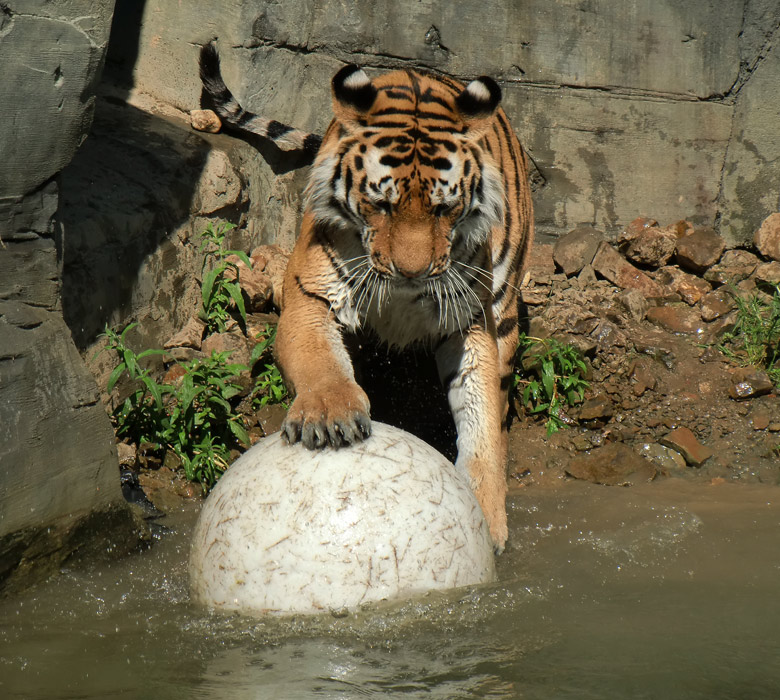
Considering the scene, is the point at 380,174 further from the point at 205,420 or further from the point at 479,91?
the point at 205,420

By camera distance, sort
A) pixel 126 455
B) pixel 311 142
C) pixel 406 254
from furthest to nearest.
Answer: pixel 311 142, pixel 126 455, pixel 406 254

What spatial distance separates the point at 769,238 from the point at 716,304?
29.0 inches

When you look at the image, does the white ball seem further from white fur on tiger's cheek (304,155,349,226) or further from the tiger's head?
white fur on tiger's cheek (304,155,349,226)

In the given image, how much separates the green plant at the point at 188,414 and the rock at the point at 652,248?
2747 millimetres

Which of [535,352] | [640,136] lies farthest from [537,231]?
[535,352]

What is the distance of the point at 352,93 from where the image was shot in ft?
12.4

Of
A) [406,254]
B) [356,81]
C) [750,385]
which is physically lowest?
[750,385]

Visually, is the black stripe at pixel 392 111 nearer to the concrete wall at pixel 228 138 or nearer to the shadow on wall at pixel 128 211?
the concrete wall at pixel 228 138

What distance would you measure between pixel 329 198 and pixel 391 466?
1.39 metres

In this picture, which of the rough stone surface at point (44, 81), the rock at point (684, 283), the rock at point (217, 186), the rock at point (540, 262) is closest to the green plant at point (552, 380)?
the rock at point (540, 262)

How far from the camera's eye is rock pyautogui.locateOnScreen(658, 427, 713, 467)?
15.5 ft

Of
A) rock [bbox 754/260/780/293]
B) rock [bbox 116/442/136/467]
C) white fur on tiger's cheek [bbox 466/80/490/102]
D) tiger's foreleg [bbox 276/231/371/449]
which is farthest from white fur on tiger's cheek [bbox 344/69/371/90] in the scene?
rock [bbox 754/260/780/293]

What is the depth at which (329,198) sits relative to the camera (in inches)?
155

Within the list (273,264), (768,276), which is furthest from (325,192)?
(768,276)
